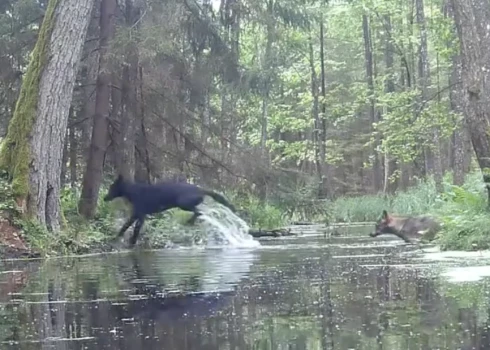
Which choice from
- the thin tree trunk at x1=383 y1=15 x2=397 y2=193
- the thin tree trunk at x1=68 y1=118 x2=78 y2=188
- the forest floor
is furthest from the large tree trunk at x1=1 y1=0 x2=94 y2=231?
the thin tree trunk at x1=383 y1=15 x2=397 y2=193

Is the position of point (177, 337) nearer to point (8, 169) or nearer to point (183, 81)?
point (8, 169)

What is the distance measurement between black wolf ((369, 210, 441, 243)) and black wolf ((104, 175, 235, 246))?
374 cm

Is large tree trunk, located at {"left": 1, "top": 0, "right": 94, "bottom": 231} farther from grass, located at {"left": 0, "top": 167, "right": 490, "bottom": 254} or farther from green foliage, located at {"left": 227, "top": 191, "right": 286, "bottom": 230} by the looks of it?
green foliage, located at {"left": 227, "top": 191, "right": 286, "bottom": 230}

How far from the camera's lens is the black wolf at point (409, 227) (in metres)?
14.8

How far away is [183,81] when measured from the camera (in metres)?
19.8

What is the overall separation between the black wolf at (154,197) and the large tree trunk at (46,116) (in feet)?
5.53

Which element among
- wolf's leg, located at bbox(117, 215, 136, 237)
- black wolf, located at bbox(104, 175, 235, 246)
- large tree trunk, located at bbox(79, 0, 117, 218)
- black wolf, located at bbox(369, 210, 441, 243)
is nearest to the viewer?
black wolf, located at bbox(369, 210, 441, 243)

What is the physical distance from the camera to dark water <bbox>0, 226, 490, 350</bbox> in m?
4.13

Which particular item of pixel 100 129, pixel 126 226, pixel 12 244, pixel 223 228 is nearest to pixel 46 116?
pixel 12 244

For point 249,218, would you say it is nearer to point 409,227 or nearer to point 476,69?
point 409,227

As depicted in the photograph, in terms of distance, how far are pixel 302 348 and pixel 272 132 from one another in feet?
158

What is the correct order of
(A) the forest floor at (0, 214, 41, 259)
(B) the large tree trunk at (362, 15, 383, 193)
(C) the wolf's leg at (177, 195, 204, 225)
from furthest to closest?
(B) the large tree trunk at (362, 15, 383, 193) → (C) the wolf's leg at (177, 195, 204, 225) → (A) the forest floor at (0, 214, 41, 259)

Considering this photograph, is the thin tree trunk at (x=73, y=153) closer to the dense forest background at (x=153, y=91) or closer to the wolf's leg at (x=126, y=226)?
the dense forest background at (x=153, y=91)

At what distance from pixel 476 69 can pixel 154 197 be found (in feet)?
22.1
